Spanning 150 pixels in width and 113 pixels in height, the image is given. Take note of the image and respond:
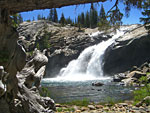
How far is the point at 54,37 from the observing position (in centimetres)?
6462

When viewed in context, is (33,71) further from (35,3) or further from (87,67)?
(87,67)

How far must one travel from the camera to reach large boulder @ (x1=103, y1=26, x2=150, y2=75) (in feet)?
122

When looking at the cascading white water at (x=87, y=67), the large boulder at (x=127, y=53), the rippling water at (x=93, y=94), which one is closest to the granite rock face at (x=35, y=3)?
the rippling water at (x=93, y=94)

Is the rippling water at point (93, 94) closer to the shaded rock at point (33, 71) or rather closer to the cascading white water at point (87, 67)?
the shaded rock at point (33, 71)

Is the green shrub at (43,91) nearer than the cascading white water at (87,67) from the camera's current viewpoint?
Yes

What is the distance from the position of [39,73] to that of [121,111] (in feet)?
15.6

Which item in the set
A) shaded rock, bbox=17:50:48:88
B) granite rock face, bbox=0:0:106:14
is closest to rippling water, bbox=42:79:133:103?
shaded rock, bbox=17:50:48:88

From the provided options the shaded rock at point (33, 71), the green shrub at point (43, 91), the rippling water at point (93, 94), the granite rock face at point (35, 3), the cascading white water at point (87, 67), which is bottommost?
the cascading white water at point (87, 67)

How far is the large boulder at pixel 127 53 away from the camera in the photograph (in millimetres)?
37250

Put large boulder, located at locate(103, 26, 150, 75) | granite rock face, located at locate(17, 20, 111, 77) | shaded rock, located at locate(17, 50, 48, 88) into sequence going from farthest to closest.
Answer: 1. granite rock face, located at locate(17, 20, 111, 77)
2. large boulder, located at locate(103, 26, 150, 75)
3. shaded rock, located at locate(17, 50, 48, 88)

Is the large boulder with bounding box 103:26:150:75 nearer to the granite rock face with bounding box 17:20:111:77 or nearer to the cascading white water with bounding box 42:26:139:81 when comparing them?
the cascading white water with bounding box 42:26:139:81

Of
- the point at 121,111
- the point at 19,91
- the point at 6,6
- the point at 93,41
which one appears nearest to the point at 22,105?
the point at 19,91

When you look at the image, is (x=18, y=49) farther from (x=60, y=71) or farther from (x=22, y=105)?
(x=60, y=71)

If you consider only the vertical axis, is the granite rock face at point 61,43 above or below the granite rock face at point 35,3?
below
